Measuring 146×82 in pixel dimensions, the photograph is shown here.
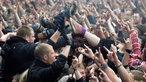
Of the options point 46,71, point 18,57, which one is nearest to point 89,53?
point 46,71

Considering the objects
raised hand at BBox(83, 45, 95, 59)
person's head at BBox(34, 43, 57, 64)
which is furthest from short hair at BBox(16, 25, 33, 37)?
raised hand at BBox(83, 45, 95, 59)

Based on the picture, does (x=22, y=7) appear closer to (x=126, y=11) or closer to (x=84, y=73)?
(x=126, y=11)

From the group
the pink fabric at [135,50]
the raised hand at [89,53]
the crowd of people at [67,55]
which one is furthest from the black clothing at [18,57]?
the pink fabric at [135,50]

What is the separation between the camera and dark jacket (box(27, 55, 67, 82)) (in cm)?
395

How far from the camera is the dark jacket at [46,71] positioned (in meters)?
3.95

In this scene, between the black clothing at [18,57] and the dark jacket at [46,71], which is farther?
the black clothing at [18,57]

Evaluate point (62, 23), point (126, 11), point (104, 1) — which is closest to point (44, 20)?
point (62, 23)

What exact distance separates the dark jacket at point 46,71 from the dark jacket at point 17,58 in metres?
0.53

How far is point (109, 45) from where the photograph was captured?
200 inches

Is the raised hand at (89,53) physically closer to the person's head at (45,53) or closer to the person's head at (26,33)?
the person's head at (45,53)

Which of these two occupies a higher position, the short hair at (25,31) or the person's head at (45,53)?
the short hair at (25,31)

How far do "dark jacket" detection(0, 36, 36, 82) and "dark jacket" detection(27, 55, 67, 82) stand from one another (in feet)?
1.73

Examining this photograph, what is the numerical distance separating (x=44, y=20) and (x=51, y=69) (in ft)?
7.16

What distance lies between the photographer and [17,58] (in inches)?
193
